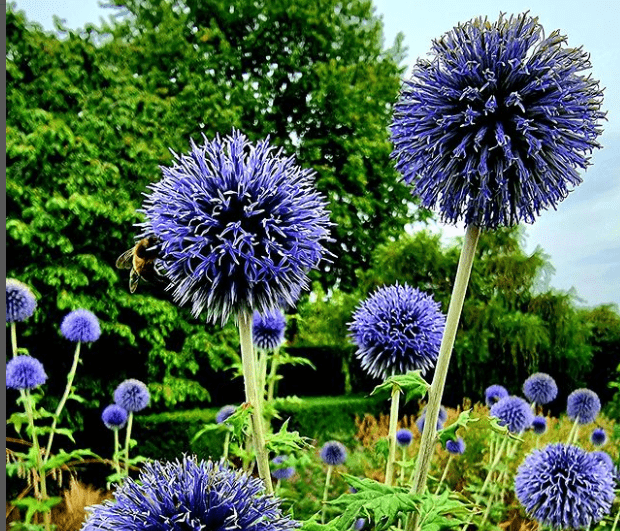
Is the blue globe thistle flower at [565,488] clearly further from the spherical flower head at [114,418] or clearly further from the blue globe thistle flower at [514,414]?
the spherical flower head at [114,418]

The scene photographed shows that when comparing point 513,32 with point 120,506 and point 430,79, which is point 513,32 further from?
point 120,506

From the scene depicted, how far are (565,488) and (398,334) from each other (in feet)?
4.41

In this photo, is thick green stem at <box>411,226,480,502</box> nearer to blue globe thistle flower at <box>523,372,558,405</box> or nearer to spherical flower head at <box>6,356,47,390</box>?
spherical flower head at <box>6,356,47,390</box>

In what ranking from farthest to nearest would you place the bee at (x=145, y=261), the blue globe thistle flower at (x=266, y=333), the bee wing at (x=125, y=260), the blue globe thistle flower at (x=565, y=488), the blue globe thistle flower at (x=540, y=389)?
1. the blue globe thistle flower at (x=540, y=389)
2. the blue globe thistle flower at (x=266, y=333)
3. the blue globe thistle flower at (x=565, y=488)
4. the bee wing at (x=125, y=260)
5. the bee at (x=145, y=261)

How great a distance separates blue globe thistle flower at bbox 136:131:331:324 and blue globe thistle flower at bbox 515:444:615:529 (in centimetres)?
214

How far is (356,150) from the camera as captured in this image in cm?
1470

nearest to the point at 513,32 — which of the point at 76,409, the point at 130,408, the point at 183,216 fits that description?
the point at 183,216

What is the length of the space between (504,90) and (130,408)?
3.95 m

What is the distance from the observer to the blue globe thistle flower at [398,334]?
2959mm

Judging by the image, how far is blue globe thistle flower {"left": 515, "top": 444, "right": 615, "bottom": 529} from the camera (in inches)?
134

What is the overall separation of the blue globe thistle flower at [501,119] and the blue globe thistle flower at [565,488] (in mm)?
2029

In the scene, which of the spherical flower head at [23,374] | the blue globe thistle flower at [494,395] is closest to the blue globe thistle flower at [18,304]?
the spherical flower head at [23,374]

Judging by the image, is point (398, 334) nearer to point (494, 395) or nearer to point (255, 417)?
point (255, 417)

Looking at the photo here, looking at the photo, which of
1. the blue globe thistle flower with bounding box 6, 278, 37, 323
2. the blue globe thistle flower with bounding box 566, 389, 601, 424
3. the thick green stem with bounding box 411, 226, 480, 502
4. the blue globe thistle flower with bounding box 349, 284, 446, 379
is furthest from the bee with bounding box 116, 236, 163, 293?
the blue globe thistle flower with bounding box 566, 389, 601, 424
